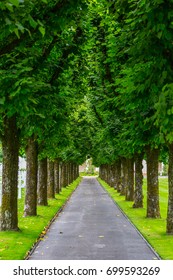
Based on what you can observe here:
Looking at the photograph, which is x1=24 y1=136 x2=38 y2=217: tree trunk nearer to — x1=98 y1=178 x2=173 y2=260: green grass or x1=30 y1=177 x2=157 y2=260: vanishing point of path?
x1=30 y1=177 x2=157 y2=260: vanishing point of path

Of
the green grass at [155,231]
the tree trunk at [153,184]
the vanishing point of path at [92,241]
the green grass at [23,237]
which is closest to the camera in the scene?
the vanishing point of path at [92,241]

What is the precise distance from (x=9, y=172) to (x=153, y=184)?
30.1 feet

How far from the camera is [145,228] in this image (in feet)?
74.8

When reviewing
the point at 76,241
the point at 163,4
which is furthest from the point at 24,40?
the point at 76,241

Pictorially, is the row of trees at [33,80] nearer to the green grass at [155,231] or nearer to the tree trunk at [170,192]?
the tree trunk at [170,192]

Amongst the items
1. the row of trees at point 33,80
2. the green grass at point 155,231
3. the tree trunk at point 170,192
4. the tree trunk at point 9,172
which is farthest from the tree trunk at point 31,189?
the tree trunk at point 170,192

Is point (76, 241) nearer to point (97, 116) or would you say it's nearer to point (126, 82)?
point (126, 82)

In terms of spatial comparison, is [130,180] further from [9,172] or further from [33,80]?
[33,80]

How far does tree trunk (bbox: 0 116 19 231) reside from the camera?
20203mm

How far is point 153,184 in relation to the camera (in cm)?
2648

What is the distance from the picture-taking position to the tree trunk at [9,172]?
20203mm

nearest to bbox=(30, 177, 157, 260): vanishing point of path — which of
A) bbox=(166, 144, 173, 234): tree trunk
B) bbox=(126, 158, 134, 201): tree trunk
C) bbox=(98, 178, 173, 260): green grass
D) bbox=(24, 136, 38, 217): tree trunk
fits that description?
bbox=(98, 178, 173, 260): green grass

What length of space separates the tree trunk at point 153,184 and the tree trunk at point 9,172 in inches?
343
